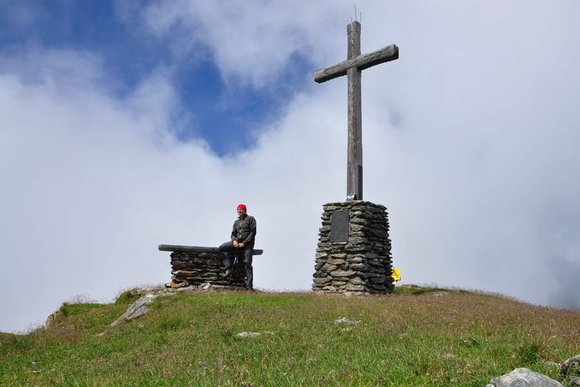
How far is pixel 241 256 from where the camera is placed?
20.1 m

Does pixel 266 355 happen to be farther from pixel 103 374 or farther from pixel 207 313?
pixel 207 313

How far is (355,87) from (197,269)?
8939 millimetres

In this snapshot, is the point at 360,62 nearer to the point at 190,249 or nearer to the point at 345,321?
the point at 190,249

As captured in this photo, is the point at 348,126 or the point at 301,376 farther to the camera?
the point at 348,126

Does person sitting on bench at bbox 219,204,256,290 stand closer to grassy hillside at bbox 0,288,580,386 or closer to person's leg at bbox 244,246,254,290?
person's leg at bbox 244,246,254,290

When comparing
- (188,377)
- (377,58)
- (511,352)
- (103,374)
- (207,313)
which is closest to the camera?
(188,377)

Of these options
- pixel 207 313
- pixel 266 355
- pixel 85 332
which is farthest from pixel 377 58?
pixel 266 355

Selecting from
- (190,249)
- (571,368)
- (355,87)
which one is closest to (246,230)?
(190,249)

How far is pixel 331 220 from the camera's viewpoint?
19.8m

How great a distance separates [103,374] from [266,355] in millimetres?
2633

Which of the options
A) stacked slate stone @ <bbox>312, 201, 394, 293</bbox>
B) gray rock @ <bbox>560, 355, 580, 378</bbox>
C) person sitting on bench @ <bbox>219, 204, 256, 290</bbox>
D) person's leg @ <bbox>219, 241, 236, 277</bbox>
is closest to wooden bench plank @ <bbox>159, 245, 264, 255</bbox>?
person's leg @ <bbox>219, 241, 236, 277</bbox>

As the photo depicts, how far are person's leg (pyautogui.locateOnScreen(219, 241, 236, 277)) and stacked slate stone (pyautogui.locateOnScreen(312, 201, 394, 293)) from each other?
318 cm

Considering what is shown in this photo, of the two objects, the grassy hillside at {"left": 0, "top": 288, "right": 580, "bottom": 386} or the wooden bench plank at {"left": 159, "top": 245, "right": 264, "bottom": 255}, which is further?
the wooden bench plank at {"left": 159, "top": 245, "right": 264, "bottom": 255}

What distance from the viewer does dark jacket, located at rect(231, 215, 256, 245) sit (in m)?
19.2
